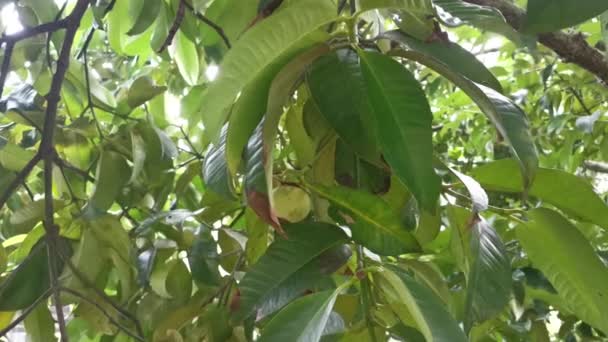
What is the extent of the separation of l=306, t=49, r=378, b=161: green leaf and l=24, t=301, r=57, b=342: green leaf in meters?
0.33

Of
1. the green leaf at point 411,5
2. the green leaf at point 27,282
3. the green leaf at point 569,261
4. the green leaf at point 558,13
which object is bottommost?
the green leaf at point 569,261

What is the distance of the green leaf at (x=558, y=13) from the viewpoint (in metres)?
0.28

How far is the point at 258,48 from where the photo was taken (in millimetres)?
304

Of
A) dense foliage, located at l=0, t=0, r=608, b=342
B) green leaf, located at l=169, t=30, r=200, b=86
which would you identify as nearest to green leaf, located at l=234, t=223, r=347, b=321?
dense foliage, located at l=0, t=0, r=608, b=342

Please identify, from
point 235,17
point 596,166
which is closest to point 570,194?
point 235,17

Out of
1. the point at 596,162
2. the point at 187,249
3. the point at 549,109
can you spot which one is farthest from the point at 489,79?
the point at 596,162

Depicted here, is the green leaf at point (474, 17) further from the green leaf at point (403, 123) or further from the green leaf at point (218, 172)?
the green leaf at point (218, 172)

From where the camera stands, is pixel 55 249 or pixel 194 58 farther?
pixel 194 58

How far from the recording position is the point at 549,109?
1.14 metres

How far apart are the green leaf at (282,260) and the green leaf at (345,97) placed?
0.26 feet

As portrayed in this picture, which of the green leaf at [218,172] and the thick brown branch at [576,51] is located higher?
the green leaf at [218,172]

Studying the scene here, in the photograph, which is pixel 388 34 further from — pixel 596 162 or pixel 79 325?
pixel 596 162

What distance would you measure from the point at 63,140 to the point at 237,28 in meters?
0.22

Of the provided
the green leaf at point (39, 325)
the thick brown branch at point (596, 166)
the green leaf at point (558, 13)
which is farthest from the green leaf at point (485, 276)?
the thick brown branch at point (596, 166)
